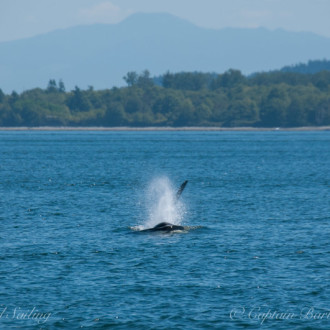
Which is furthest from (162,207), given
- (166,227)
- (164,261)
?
(164,261)

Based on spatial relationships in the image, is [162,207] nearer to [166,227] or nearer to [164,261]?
[166,227]

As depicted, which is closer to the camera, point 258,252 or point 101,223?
point 258,252

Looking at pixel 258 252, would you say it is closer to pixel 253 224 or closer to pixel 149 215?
pixel 253 224

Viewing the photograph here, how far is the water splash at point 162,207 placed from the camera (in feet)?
189

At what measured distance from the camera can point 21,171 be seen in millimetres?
115750

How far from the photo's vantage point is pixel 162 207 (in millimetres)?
67938

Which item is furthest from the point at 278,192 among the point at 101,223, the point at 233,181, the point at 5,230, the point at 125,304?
the point at 125,304

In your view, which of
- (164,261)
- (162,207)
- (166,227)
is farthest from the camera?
(162,207)

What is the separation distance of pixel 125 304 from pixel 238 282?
21.0 feet

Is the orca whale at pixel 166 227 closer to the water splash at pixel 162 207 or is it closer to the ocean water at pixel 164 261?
the ocean water at pixel 164 261

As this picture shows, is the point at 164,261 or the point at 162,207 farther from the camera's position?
the point at 162,207

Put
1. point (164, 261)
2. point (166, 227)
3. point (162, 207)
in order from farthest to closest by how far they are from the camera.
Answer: point (162, 207), point (166, 227), point (164, 261)

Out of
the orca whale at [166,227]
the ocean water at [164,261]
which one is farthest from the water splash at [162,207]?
the orca whale at [166,227]

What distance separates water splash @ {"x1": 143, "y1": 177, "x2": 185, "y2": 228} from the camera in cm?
5759
